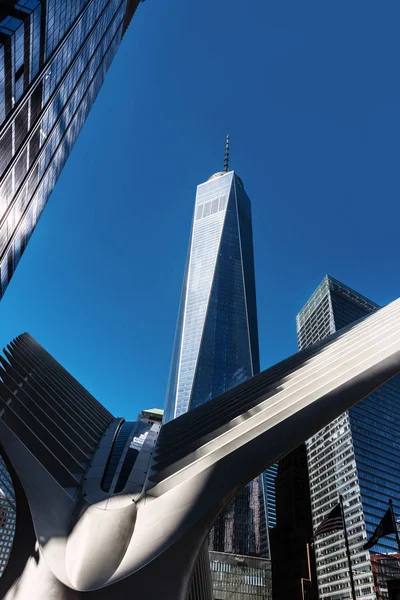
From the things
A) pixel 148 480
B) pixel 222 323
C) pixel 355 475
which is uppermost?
pixel 222 323

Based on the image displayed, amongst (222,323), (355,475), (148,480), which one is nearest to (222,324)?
(222,323)

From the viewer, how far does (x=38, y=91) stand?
4412 centimetres

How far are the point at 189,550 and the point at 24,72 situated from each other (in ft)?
128

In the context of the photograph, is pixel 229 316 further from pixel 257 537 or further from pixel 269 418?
pixel 269 418

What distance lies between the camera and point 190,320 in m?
157

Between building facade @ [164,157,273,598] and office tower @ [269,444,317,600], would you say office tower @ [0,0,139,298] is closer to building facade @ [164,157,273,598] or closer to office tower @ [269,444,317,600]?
office tower @ [269,444,317,600]

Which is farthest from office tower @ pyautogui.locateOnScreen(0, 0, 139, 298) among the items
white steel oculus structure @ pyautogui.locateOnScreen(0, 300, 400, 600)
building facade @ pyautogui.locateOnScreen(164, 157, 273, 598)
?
building facade @ pyautogui.locateOnScreen(164, 157, 273, 598)

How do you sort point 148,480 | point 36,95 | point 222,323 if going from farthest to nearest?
point 222,323 < point 36,95 < point 148,480

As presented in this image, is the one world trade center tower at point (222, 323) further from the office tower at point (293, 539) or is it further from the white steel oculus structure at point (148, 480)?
the white steel oculus structure at point (148, 480)

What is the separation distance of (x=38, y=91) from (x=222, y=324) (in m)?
115

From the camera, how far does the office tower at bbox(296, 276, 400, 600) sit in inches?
4016

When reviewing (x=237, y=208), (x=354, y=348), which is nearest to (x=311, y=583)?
(x=354, y=348)

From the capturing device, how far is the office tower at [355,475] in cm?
10200

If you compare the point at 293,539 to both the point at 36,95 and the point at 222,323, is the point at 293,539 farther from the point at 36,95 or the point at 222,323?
the point at 222,323
